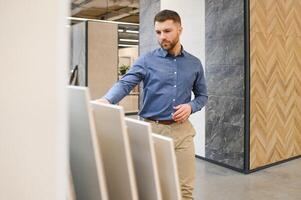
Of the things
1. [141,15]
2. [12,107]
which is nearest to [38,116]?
[12,107]

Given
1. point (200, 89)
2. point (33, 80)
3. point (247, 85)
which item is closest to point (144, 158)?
point (33, 80)

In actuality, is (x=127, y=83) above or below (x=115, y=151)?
above

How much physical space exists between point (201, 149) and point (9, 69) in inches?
182

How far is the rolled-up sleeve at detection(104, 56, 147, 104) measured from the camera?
6.00 feet

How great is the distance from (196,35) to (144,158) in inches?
170

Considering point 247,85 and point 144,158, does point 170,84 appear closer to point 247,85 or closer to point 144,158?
point 144,158

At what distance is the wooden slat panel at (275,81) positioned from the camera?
4375 mm

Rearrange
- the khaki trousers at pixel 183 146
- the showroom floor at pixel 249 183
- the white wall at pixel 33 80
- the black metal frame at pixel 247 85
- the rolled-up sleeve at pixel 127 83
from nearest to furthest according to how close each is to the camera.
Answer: the white wall at pixel 33 80
the rolled-up sleeve at pixel 127 83
the khaki trousers at pixel 183 146
the showroom floor at pixel 249 183
the black metal frame at pixel 247 85

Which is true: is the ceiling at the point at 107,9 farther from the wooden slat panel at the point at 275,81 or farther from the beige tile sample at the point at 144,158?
the beige tile sample at the point at 144,158

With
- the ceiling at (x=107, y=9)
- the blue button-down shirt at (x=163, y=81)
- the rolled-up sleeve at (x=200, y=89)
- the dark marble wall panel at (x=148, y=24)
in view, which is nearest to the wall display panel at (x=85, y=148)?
the blue button-down shirt at (x=163, y=81)

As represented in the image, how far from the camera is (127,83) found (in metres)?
2.07

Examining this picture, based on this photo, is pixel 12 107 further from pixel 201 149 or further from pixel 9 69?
pixel 201 149

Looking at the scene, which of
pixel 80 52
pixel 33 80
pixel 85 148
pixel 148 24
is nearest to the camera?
pixel 33 80

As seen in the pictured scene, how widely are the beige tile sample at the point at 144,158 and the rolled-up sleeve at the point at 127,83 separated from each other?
2.57ft
